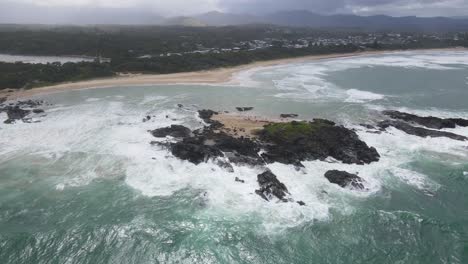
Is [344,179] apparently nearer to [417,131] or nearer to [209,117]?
[417,131]

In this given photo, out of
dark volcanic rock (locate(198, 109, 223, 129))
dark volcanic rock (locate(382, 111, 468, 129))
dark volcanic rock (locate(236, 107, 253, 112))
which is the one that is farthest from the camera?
dark volcanic rock (locate(236, 107, 253, 112))

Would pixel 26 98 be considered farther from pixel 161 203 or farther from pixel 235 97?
pixel 161 203

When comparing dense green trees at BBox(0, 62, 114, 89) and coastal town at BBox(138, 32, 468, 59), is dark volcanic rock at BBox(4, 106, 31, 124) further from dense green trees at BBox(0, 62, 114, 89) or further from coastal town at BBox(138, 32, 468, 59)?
coastal town at BBox(138, 32, 468, 59)

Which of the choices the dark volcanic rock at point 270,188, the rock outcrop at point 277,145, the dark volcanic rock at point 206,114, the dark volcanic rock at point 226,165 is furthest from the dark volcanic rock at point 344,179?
the dark volcanic rock at point 206,114

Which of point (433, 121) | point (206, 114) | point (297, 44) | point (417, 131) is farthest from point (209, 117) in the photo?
point (297, 44)

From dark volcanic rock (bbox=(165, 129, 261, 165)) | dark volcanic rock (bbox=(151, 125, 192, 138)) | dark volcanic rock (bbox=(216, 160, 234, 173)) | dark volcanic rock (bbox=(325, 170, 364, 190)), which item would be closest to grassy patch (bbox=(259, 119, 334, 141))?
dark volcanic rock (bbox=(165, 129, 261, 165))

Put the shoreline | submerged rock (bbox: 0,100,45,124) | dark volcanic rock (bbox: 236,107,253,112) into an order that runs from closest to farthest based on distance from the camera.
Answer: submerged rock (bbox: 0,100,45,124) → dark volcanic rock (bbox: 236,107,253,112) → the shoreline

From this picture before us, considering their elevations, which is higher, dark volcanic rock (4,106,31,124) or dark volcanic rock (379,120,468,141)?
dark volcanic rock (379,120,468,141)

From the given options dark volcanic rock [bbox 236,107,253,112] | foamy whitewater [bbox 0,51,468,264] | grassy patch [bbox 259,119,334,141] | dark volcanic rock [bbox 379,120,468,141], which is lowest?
foamy whitewater [bbox 0,51,468,264]
